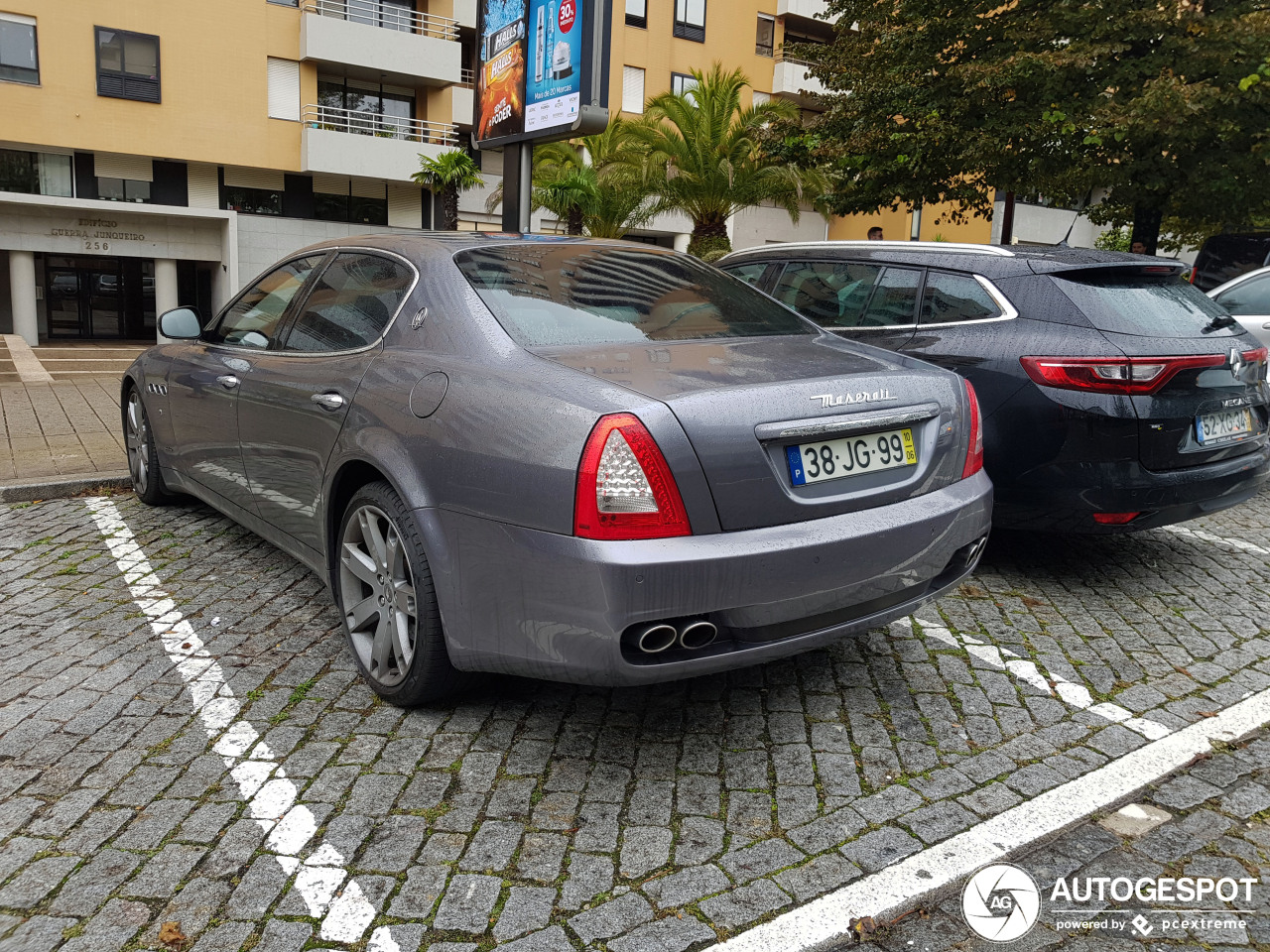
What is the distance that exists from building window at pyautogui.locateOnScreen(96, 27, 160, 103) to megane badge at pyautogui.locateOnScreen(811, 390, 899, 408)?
94.1ft

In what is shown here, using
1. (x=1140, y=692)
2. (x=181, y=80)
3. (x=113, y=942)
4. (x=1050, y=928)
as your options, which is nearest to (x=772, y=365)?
(x=1050, y=928)

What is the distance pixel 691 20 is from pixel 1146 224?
23695 millimetres

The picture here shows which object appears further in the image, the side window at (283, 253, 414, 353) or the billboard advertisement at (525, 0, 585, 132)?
the billboard advertisement at (525, 0, 585, 132)

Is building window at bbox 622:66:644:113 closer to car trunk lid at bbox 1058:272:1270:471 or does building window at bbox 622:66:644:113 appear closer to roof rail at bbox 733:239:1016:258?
roof rail at bbox 733:239:1016:258

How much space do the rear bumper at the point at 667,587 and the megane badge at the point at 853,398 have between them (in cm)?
33

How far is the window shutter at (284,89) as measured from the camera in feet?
92.7

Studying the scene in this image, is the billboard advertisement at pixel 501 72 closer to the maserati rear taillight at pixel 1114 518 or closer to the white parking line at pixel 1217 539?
the white parking line at pixel 1217 539

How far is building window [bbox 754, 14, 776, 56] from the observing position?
121 ft

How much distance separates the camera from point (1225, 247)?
1107 centimetres

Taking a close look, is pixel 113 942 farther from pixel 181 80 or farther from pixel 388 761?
pixel 181 80

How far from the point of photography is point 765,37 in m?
37.2

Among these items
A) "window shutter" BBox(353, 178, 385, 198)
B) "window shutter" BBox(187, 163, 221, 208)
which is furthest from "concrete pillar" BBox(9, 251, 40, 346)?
"window shutter" BBox(353, 178, 385, 198)

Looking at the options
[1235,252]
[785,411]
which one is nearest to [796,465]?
[785,411]

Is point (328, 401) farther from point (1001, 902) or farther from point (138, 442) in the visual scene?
point (138, 442)
